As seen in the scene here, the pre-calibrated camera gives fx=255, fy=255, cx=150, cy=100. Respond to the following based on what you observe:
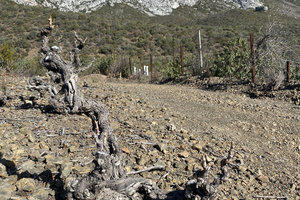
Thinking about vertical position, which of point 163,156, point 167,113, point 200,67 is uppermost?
point 200,67

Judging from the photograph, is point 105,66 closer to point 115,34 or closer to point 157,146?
point 157,146

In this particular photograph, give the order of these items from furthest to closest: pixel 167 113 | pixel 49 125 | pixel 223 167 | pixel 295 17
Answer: pixel 295 17, pixel 167 113, pixel 49 125, pixel 223 167

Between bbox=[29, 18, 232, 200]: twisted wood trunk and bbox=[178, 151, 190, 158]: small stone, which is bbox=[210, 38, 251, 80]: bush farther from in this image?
bbox=[29, 18, 232, 200]: twisted wood trunk

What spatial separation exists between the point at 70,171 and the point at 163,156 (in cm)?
114

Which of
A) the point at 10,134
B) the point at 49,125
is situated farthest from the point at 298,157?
the point at 10,134

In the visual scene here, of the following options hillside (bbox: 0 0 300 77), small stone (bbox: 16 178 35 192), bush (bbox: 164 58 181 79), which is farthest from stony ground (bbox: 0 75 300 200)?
hillside (bbox: 0 0 300 77)

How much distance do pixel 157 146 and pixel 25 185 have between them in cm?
161

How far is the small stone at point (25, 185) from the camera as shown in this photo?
2.48 metres

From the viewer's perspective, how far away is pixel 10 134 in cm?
353

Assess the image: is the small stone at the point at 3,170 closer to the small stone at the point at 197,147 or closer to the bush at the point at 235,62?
the small stone at the point at 197,147

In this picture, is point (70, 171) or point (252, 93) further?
point (252, 93)

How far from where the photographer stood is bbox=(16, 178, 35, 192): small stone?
2.48m

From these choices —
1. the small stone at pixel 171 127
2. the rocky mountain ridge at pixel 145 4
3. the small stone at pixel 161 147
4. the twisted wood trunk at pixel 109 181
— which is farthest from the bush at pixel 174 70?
the rocky mountain ridge at pixel 145 4

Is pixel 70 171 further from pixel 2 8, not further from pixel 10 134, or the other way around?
pixel 2 8
